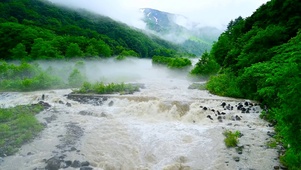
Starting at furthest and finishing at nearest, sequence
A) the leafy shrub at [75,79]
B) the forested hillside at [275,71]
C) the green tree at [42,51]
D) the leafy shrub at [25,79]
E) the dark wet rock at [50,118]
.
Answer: the green tree at [42,51]
the leafy shrub at [75,79]
the leafy shrub at [25,79]
the dark wet rock at [50,118]
the forested hillside at [275,71]

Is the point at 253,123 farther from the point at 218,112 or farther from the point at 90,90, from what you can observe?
the point at 90,90

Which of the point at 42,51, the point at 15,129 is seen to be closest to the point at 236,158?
the point at 15,129

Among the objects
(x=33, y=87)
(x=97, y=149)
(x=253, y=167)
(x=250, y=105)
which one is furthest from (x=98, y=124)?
(x=33, y=87)

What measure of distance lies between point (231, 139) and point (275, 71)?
5.80 meters

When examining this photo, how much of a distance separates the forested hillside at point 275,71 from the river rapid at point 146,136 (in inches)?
70.6

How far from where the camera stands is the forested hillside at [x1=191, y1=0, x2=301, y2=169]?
923 cm

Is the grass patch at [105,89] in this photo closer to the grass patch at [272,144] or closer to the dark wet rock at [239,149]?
the dark wet rock at [239,149]

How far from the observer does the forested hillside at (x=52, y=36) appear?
53531 mm

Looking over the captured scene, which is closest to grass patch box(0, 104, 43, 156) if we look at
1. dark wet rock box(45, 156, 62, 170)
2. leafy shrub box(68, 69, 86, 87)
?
dark wet rock box(45, 156, 62, 170)

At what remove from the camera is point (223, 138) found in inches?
610

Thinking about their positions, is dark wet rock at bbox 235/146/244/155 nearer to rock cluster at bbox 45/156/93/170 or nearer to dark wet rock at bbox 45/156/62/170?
rock cluster at bbox 45/156/93/170

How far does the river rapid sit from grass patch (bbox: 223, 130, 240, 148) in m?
0.30

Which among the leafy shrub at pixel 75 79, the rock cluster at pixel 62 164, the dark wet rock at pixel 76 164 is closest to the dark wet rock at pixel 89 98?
the leafy shrub at pixel 75 79

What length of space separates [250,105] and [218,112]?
3.85 meters
